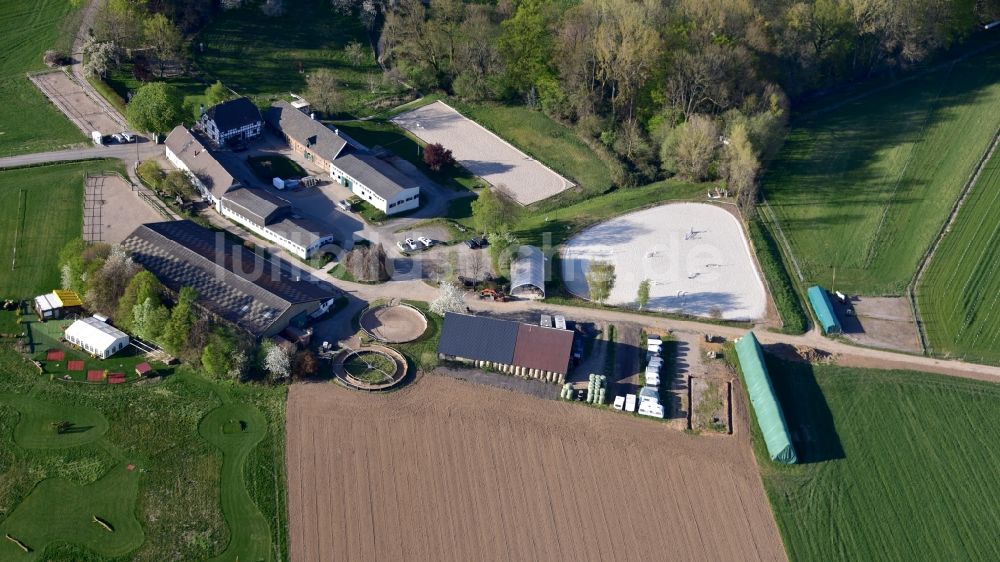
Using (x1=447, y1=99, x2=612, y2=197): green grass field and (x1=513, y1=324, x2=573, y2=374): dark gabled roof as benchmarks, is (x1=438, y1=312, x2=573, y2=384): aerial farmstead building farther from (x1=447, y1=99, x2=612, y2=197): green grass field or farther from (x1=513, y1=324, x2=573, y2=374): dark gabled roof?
(x1=447, y1=99, x2=612, y2=197): green grass field

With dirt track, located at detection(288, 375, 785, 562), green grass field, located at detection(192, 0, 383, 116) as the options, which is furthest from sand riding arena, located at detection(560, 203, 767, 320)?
green grass field, located at detection(192, 0, 383, 116)

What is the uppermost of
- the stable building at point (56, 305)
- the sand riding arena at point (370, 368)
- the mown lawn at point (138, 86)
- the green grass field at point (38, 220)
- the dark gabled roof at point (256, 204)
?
the mown lawn at point (138, 86)

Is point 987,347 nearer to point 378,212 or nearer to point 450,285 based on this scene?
point 450,285

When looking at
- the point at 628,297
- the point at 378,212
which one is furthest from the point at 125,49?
the point at 628,297

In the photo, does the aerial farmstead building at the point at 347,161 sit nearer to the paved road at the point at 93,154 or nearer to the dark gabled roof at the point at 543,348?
the paved road at the point at 93,154

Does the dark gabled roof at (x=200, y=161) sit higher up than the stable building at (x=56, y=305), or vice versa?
the dark gabled roof at (x=200, y=161)

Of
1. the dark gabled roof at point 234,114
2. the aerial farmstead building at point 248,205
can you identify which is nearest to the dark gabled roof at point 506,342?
the aerial farmstead building at point 248,205
